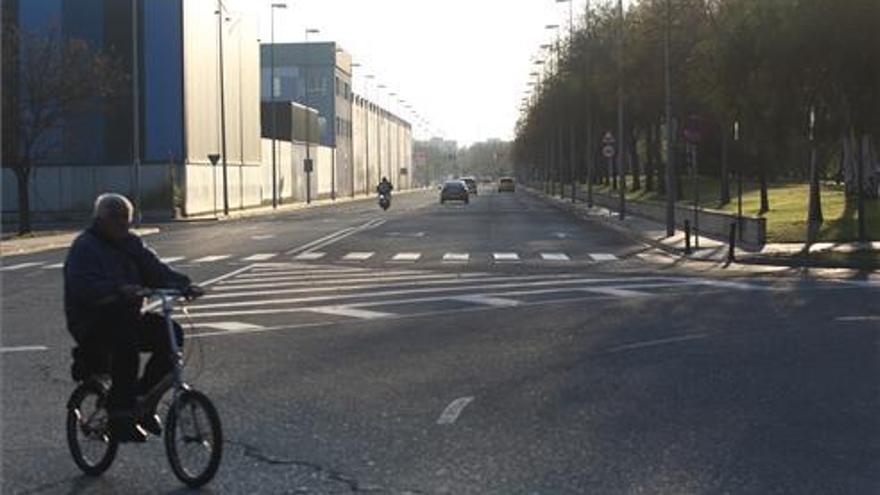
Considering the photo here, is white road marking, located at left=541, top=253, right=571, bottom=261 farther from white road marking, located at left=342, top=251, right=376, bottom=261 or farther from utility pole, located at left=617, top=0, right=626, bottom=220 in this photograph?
utility pole, located at left=617, top=0, right=626, bottom=220

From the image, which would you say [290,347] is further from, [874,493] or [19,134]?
[19,134]

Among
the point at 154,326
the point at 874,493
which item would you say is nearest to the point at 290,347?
the point at 154,326

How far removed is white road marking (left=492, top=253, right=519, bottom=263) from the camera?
28.4 metres

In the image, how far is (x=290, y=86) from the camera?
14038 centimetres

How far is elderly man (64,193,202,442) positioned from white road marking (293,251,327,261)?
2187 centimetres

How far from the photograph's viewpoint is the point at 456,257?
29781mm

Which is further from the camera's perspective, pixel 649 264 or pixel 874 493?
pixel 649 264

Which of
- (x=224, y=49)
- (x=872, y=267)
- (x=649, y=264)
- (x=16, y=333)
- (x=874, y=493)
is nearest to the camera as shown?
(x=874, y=493)

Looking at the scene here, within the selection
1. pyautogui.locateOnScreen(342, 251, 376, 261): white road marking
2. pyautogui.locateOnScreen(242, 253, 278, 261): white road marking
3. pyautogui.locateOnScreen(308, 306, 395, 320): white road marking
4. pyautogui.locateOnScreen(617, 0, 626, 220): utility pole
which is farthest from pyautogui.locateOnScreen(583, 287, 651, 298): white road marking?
pyautogui.locateOnScreen(617, 0, 626, 220): utility pole

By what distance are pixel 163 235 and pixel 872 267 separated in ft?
88.2

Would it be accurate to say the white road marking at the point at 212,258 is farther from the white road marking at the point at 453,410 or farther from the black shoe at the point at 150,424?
the black shoe at the point at 150,424

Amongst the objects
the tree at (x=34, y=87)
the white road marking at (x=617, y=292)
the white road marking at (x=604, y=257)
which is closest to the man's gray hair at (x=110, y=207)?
the white road marking at (x=617, y=292)

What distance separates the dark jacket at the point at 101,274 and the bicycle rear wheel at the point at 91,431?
43cm

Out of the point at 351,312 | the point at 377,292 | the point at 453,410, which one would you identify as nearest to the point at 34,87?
the point at 377,292
